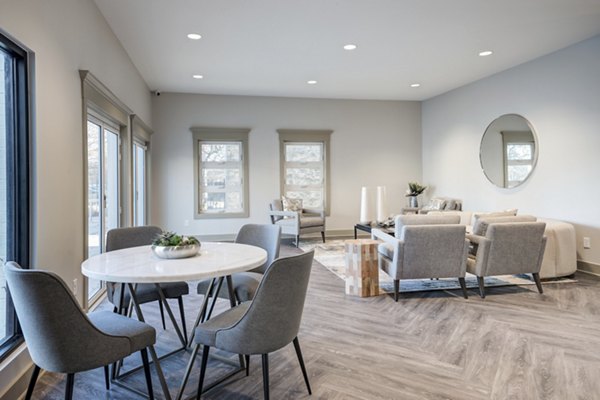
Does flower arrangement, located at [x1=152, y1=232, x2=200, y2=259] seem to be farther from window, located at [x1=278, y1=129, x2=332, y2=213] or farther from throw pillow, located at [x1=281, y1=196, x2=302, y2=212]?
window, located at [x1=278, y1=129, x2=332, y2=213]

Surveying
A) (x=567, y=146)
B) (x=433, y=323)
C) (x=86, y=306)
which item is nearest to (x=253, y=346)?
(x=433, y=323)

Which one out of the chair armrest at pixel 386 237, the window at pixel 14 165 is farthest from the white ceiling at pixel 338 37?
the chair armrest at pixel 386 237

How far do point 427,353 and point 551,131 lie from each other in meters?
4.11

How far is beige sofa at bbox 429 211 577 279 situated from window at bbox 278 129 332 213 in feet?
14.0

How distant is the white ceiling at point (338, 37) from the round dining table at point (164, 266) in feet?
8.30

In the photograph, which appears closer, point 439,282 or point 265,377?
point 265,377

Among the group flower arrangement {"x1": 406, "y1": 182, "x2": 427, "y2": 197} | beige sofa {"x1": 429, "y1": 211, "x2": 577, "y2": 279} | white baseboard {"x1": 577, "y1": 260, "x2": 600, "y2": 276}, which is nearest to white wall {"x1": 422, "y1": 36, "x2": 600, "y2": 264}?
white baseboard {"x1": 577, "y1": 260, "x2": 600, "y2": 276}

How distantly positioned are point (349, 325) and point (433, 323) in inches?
27.5

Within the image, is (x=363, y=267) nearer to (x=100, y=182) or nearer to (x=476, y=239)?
(x=476, y=239)

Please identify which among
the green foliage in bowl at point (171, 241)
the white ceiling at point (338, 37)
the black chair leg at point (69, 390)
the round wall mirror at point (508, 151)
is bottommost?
the black chair leg at point (69, 390)

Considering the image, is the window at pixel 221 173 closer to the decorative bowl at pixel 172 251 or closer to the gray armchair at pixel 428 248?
the gray armchair at pixel 428 248

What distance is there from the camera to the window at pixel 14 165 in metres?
2.22

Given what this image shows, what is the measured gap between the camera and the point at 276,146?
25.6 ft

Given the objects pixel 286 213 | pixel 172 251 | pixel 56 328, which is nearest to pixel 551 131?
pixel 286 213
